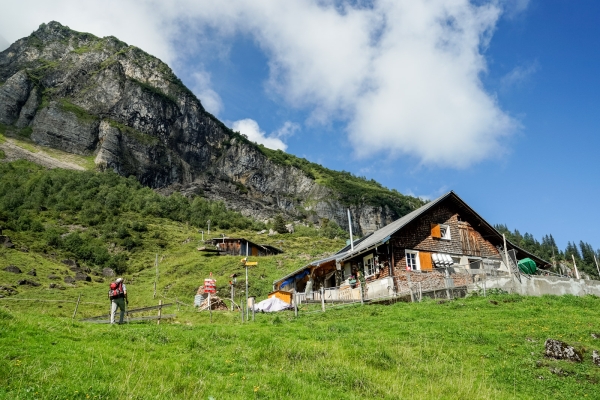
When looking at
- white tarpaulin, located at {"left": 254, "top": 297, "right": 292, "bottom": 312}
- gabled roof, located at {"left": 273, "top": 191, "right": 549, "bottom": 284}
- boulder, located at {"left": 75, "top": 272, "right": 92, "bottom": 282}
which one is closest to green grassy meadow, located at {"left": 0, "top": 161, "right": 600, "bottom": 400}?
white tarpaulin, located at {"left": 254, "top": 297, "right": 292, "bottom": 312}

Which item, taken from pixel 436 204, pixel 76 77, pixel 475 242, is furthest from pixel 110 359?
pixel 76 77

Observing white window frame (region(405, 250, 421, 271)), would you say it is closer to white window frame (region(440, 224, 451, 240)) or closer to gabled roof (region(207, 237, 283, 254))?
white window frame (region(440, 224, 451, 240))

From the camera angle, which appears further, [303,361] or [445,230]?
[445,230]

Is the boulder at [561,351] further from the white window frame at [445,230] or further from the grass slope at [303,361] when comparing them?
the white window frame at [445,230]

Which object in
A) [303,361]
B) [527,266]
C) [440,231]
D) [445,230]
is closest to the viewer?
[303,361]

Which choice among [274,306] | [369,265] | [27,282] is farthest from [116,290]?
[27,282]

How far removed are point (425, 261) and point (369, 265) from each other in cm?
423

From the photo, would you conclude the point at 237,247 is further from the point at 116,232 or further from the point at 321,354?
the point at 321,354

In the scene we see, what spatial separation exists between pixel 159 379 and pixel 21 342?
4.33 meters

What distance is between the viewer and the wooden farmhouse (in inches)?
1120

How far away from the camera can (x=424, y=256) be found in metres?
30.7

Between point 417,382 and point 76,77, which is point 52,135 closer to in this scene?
point 76,77

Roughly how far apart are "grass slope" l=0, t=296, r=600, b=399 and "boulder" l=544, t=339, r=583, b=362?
14.3 inches

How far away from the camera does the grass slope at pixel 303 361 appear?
29.1ft
